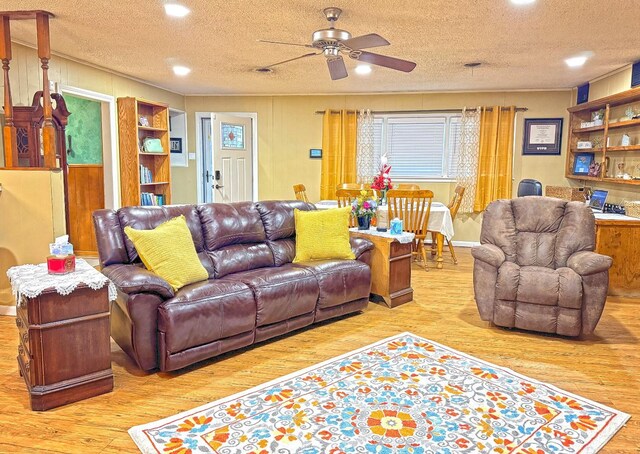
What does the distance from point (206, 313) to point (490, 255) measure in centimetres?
216

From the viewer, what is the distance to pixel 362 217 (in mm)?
4324

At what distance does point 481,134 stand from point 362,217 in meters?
3.46

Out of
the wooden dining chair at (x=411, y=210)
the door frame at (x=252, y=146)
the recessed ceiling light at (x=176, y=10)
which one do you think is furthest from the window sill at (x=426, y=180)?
the recessed ceiling light at (x=176, y=10)

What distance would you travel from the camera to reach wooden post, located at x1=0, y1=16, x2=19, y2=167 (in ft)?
11.7

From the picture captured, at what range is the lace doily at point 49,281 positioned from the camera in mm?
2223

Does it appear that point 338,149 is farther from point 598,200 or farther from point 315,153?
point 598,200

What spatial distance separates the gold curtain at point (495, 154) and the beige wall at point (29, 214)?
560 centimetres

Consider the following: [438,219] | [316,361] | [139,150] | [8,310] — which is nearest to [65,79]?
[139,150]

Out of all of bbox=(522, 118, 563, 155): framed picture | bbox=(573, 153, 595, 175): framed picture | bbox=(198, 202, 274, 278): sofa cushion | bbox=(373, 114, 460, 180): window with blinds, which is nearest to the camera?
bbox=(198, 202, 274, 278): sofa cushion

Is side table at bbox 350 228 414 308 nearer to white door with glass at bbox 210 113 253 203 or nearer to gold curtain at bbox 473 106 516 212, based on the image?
gold curtain at bbox 473 106 516 212

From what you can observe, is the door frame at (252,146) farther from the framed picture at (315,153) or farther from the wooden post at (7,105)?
the wooden post at (7,105)

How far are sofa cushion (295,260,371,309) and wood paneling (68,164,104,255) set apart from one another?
11.1 feet

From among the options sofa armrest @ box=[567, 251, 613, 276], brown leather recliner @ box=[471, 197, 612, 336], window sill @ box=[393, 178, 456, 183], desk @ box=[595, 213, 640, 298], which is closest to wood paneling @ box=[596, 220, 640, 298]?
desk @ box=[595, 213, 640, 298]

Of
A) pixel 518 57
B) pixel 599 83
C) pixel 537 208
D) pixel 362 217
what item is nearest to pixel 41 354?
pixel 362 217
